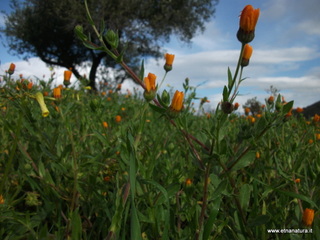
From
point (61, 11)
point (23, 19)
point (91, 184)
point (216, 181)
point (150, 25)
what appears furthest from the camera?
point (23, 19)

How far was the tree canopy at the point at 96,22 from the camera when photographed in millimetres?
13516

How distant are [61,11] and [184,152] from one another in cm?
1421

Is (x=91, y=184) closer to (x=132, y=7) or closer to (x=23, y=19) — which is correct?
(x=132, y=7)

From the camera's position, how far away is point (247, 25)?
82cm

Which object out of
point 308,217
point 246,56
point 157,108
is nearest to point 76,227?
point 157,108

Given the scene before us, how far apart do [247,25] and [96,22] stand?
538 inches

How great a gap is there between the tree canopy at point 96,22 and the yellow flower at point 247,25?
13.1 meters

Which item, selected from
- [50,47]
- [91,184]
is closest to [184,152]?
[91,184]

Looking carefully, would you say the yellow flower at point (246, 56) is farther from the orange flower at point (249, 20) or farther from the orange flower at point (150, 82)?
the orange flower at point (150, 82)

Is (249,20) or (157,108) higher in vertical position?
(249,20)

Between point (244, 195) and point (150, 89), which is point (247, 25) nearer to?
point (150, 89)

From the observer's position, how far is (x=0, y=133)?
170cm

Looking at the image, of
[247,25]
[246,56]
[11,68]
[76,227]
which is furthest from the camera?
[11,68]

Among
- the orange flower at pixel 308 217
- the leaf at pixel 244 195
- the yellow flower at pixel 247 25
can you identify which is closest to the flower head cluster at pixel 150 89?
the yellow flower at pixel 247 25
